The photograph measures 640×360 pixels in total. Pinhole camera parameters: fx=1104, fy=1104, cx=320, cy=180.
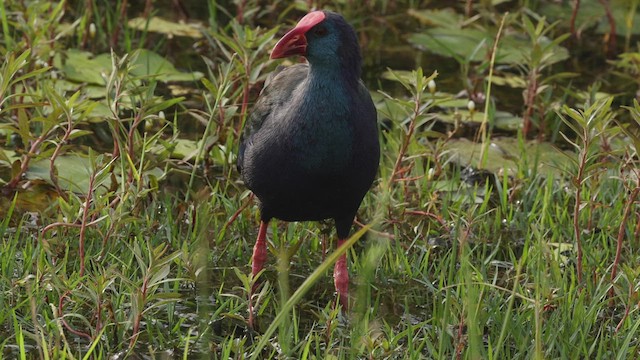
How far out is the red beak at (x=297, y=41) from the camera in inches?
147

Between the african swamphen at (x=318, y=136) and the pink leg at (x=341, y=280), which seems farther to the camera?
the pink leg at (x=341, y=280)

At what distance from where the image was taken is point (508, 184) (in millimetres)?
5035

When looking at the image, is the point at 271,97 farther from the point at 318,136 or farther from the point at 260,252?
the point at 260,252

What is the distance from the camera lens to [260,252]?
4121mm

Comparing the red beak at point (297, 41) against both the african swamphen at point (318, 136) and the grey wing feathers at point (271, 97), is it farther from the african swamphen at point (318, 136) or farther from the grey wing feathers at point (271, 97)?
the grey wing feathers at point (271, 97)

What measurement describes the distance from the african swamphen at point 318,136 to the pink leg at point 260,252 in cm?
25

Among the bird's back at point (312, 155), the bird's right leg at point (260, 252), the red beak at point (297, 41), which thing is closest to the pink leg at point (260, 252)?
the bird's right leg at point (260, 252)

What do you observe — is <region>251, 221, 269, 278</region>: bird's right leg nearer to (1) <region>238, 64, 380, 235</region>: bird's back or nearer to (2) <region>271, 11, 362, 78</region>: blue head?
(1) <region>238, 64, 380, 235</region>: bird's back

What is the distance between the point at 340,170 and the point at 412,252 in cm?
91

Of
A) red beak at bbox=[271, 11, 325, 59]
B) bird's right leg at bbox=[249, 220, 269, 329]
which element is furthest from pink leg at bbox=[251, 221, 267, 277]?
red beak at bbox=[271, 11, 325, 59]

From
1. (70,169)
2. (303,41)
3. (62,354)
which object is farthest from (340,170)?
(70,169)

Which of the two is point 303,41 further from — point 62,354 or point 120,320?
point 62,354

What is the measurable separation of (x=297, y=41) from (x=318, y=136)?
36 cm

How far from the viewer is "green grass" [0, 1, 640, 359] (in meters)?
3.47
